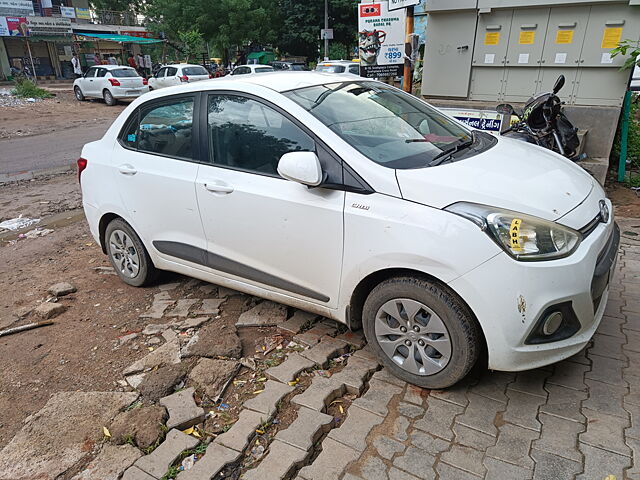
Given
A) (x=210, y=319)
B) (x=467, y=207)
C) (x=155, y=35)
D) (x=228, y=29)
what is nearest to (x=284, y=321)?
(x=210, y=319)

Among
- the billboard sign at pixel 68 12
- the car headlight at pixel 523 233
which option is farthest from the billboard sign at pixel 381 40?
the billboard sign at pixel 68 12

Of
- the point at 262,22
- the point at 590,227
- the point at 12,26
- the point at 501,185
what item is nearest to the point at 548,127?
the point at 590,227

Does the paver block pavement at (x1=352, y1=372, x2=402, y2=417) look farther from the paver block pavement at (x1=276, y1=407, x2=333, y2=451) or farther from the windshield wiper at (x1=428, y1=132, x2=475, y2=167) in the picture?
the windshield wiper at (x1=428, y1=132, x2=475, y2=167)

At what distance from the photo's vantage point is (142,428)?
2506mm

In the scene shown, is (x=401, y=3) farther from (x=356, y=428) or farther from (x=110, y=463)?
(x=110, y=463)

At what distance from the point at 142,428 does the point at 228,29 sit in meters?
33.7

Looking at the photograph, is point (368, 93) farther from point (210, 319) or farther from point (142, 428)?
point (142, 428)

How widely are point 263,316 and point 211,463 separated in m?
1.41

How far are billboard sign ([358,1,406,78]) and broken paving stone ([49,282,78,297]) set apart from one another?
17.9 ft

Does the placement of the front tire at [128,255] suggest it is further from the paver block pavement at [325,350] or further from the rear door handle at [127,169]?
the paver block pavement at [325,350]

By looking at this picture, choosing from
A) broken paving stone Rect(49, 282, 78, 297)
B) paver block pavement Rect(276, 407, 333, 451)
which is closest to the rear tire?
broken paving stone Rect(49, 282, 78, 297)

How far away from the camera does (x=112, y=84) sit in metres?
18.5

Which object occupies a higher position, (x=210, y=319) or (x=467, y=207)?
(x=467, y=207)

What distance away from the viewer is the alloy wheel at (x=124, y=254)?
4047mm
